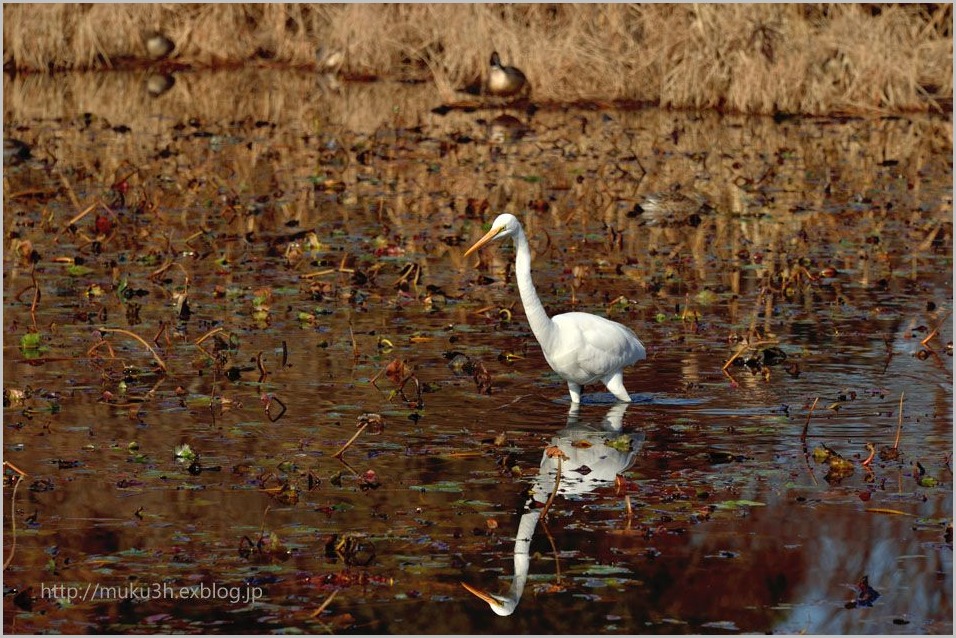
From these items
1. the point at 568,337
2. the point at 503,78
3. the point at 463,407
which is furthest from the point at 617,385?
the point at 503,78

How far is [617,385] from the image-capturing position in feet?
33.6

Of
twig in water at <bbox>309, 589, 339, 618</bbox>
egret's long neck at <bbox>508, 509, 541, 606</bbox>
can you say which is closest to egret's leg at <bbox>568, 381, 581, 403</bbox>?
egret's long neck at <bbox>508, 509, 541, 606</bbox>

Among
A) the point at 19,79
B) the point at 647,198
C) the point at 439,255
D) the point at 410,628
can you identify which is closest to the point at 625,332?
the point at 410,628

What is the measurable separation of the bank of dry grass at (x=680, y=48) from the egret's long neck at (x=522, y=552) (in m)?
20.8

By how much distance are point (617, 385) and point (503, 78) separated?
19.4 meters

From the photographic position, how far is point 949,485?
27.8 ft

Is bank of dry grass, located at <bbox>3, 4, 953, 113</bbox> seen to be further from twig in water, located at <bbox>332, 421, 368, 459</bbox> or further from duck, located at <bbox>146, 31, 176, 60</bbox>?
twig in water, located at <bbox>332, 421, 368, 459</bbox>

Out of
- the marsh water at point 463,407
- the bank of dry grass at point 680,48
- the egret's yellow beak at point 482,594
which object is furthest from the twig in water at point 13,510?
the bank of dry grass at point 680,48

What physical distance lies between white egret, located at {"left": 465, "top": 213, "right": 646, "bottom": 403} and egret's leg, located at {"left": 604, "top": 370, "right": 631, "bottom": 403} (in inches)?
2.0

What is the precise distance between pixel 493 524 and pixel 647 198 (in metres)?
11.1

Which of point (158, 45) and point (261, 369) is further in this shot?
point (158, 45)

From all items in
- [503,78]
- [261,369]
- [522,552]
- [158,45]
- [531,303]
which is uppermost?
[531,303]

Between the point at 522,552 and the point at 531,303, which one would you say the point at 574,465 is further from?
the point at 522,552

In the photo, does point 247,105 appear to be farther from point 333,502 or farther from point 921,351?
point 333,502
